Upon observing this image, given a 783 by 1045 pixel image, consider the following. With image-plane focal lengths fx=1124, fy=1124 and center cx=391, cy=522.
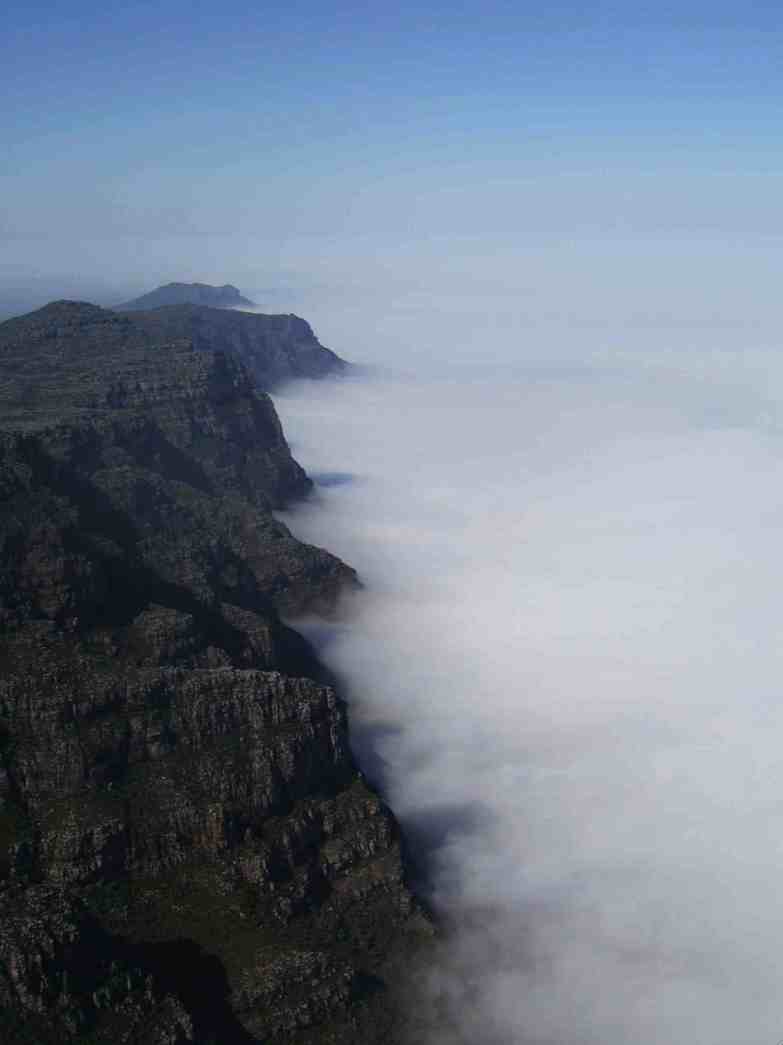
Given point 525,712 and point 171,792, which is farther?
point 525,712

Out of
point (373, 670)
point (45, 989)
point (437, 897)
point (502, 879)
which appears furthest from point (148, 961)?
point (373, 670)

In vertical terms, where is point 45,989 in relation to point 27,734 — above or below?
below

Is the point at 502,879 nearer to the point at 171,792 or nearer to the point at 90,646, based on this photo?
the point at 171,792

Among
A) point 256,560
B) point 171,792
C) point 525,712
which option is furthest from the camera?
point 256,560

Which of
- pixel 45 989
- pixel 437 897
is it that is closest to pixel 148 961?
pixel 45 989

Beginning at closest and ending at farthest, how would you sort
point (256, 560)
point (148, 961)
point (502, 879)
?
1. point (148, 961)
2. point (502, 879)
3. point (256, 560)

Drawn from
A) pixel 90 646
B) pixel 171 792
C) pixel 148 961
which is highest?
pixel 90 646

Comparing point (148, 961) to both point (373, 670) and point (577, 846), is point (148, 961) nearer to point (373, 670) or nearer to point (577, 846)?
point (577, 846)
